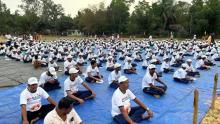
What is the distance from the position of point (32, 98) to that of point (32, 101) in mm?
105

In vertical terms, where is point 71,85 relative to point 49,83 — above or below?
above

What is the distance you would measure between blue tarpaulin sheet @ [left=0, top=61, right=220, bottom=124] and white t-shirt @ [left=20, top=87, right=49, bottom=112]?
1.41 feet

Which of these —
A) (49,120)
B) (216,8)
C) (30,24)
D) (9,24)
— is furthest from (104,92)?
(9,24)

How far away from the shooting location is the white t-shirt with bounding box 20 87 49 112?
19.5ft

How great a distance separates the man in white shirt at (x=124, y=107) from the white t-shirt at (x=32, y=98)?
1.46 meters

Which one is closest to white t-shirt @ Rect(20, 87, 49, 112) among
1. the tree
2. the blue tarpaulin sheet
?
the blue tarpaulin sheet

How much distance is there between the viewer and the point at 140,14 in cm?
4559

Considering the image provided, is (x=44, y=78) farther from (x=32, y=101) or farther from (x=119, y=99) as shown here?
(x=119, y=99)

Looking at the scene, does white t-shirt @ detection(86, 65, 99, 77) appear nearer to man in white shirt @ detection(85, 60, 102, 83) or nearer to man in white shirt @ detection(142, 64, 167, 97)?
man in white shirt @ detection(85, 60, 102, 83)

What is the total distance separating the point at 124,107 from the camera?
236 inches

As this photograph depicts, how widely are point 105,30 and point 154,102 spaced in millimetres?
41880

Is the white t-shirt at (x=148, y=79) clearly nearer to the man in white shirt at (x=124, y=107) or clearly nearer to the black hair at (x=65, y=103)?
the man in white shirt at (x=124, y=107)

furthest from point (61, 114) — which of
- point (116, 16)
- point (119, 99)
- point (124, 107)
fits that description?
point (116, 16)

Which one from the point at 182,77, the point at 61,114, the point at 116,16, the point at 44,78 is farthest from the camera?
the point at 116,16
